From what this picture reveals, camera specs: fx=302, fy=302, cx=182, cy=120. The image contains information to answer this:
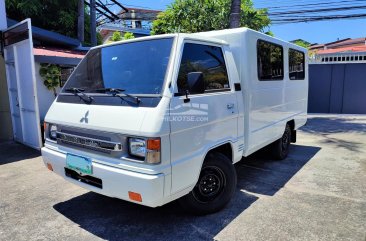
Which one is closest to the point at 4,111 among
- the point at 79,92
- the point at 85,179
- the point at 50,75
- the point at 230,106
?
the point at 50,75

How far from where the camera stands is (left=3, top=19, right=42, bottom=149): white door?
6464 mm

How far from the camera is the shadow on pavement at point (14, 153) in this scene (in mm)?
6262

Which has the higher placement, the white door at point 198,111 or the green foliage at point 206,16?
the green foliage at point 206,16

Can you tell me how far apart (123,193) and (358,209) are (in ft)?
9.62

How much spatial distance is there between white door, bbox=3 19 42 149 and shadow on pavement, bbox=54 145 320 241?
333 cm

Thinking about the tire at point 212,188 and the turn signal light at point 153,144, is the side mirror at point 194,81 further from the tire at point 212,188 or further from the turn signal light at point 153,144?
the tire at point 212,188

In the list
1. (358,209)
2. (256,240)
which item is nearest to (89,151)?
(256,240)

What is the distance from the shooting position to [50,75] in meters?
8.13

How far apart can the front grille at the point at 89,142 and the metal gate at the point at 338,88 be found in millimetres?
11780

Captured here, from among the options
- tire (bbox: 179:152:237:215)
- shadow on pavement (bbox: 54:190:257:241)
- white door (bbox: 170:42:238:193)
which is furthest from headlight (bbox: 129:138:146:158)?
shadow on pavement (bbox: 54:190:257:241)

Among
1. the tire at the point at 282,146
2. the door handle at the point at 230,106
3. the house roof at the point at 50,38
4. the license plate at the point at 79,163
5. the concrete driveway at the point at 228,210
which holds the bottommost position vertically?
the concrete driveway at the point at 228,210

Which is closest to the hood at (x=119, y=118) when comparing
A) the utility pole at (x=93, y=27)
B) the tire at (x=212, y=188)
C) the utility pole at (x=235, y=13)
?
the tire at (x=212, y=188)

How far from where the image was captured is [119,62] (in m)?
3.53

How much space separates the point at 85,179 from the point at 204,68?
1.82m
